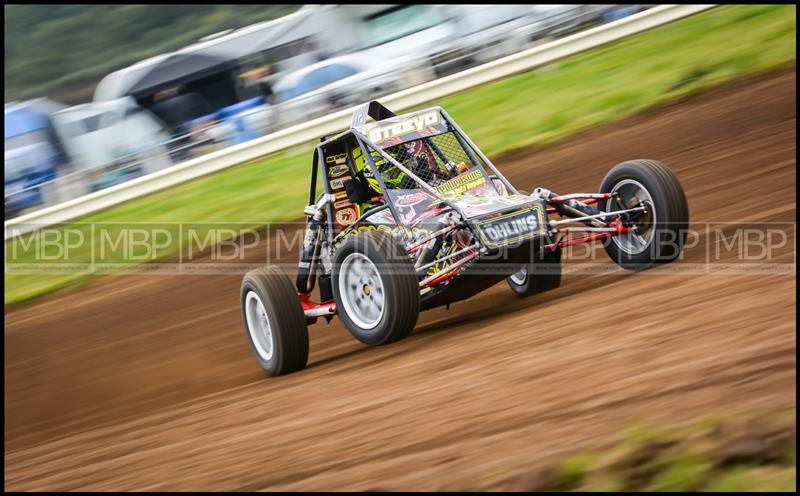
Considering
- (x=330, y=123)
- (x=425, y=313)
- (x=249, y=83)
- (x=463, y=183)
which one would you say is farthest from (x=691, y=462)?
(x=249, y=83)

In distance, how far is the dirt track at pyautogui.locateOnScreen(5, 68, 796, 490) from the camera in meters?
4.13

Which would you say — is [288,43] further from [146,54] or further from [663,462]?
[663,462]

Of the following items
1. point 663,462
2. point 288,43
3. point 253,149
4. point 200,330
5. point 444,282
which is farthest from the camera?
point 288,43

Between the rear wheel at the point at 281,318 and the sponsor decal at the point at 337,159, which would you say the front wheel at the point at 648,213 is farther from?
the rear wheel at the point at 281,318

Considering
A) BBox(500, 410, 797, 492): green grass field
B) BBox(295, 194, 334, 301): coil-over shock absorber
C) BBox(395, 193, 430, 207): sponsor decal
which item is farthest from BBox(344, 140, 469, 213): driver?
BBox(500, 410, 797, 492): green grass field

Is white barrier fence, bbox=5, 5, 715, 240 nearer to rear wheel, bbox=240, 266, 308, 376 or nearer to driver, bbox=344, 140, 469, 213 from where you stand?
driver, bbox=344, 140, 469, 213

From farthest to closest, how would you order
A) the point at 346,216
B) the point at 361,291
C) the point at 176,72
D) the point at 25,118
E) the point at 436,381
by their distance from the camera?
1. the point at 176,72
2. the point at 25,118
3. the point at 346,216
4. the point at 361,291
5. the point at 436,381

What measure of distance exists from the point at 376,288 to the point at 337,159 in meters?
1.57

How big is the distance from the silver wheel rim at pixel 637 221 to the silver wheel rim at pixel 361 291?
5.90 ft

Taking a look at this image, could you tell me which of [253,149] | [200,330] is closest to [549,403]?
[200,330]

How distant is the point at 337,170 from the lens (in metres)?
7.85

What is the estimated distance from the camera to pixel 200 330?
9.81 m

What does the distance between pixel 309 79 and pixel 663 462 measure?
15191mm

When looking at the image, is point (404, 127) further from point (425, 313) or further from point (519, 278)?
point (425, 313)
